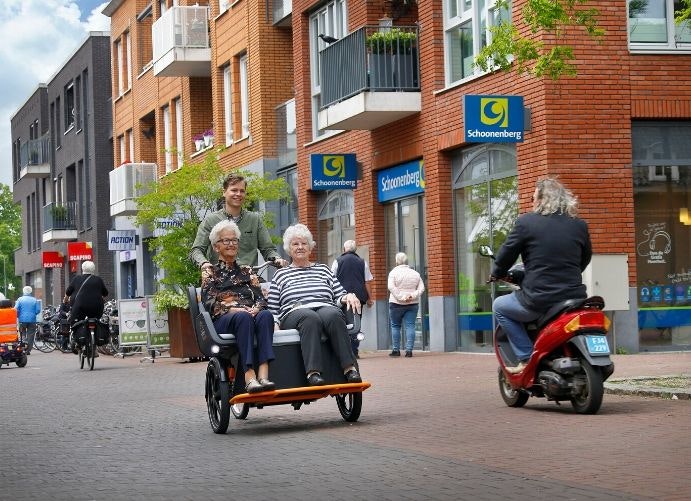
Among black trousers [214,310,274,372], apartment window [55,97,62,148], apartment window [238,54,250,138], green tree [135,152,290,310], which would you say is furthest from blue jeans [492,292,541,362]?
apartment window [55,97,62,148]

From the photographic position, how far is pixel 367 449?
941 cm

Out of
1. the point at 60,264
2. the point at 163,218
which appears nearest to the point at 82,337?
the point at 163,218

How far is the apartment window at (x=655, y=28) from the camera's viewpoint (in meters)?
20.4

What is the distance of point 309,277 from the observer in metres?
11.4

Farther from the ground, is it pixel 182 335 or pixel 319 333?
pixel 319 333

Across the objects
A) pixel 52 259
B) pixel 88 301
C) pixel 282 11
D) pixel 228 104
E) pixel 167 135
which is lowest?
pixel 88 301

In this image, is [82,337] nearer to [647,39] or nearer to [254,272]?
[647,39]

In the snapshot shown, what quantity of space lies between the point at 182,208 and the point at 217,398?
53.7ft

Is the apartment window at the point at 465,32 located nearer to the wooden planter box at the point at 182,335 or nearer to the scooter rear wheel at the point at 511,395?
the wooden planter box at the point at 182,335

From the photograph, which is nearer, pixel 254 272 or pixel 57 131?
pixel 254 272

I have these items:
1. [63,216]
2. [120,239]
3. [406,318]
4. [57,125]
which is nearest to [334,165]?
[406,318]

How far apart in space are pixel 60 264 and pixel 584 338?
49877 mm

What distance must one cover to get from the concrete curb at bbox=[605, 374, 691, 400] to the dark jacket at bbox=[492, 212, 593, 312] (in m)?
1.49

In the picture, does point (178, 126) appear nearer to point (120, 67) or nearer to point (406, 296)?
point (120, 67)
